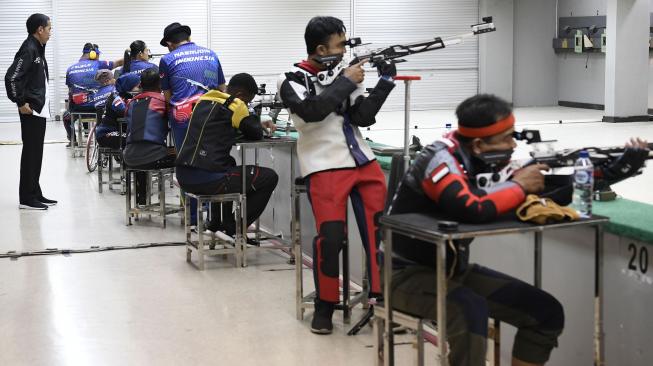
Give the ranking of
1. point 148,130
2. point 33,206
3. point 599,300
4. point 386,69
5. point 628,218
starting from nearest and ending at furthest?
point 599,300, point 628,218, point 386,69, point 148,130, point 33,206

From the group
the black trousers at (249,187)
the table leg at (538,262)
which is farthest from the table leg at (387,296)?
the black trousers at (249,187)

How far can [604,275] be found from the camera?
3250mm

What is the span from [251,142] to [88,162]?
5.52m

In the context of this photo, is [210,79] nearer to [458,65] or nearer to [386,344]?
[386,344]

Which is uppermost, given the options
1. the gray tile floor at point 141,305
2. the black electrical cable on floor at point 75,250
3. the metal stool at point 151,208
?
the metal stool at point 151,208

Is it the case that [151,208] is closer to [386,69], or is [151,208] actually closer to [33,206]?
[33,206]

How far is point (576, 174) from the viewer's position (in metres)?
3.02

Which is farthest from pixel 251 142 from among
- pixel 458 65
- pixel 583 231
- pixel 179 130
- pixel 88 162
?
pixel 458 65

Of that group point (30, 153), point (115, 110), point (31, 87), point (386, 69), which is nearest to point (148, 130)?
point (31, 87)

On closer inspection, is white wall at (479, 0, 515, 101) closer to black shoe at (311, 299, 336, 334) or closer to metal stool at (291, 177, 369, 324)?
metal stool at (291, 177, 369, 324)

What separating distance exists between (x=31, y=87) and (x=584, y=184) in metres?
5.95

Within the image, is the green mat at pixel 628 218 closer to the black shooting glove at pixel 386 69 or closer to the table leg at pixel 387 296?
the table leg at pixel 387 296

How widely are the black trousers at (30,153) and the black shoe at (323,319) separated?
4.45 metres

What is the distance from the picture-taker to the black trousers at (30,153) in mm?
7965
